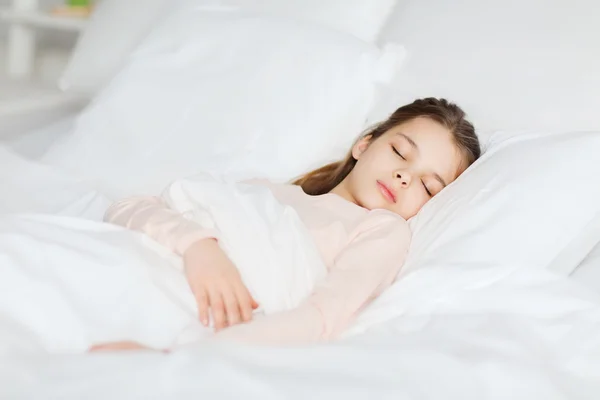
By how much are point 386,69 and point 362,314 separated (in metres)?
0.69

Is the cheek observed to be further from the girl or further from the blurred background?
the blurred background

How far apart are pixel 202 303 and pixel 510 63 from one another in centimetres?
77

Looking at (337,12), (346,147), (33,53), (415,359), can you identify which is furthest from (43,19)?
(415,359)

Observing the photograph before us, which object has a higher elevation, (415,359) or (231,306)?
(415,359)

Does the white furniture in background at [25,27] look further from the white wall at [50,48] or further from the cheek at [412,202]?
the cheek at [412,202]

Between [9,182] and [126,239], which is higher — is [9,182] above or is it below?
below

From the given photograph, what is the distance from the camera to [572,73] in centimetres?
131

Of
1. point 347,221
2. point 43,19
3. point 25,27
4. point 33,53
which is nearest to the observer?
point 347,221

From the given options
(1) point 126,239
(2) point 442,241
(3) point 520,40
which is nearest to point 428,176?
(2) point 442,241

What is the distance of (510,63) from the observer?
1370mm

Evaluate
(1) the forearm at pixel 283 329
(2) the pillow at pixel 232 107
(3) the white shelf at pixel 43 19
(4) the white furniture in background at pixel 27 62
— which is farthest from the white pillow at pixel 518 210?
(3) the white shelf at pixel 43 19

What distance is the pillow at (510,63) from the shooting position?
1.30 metres

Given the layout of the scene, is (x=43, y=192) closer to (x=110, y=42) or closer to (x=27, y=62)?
(x=110, y=42)

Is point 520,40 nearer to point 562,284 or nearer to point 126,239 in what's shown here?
point 562,284
